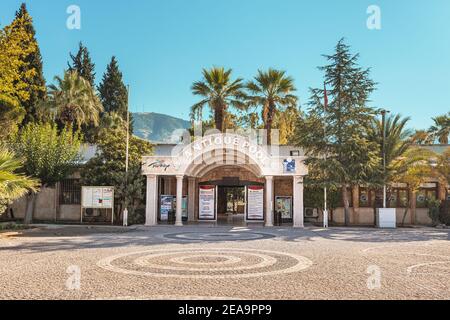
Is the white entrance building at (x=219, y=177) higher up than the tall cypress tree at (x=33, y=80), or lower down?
lower down

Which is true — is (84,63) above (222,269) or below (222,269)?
above

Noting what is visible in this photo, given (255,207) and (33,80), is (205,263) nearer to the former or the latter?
(255,207)

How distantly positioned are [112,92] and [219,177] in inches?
1290

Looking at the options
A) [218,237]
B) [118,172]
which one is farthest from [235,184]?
[218,237]

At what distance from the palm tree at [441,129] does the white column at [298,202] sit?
26028 mm

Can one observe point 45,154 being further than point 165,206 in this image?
No

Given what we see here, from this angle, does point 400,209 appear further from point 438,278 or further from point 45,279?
point 45,279

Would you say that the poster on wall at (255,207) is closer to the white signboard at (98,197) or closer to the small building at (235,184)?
the small building at (235,184)

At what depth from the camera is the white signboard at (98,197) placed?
78.4 feet

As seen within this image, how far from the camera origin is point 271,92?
1190 inches

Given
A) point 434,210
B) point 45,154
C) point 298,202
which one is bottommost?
point 434,210

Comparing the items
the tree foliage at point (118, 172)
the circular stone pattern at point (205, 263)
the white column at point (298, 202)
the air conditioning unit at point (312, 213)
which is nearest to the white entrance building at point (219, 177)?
the white column at point (298, 202)

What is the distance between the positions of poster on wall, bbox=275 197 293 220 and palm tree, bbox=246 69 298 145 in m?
6.91
